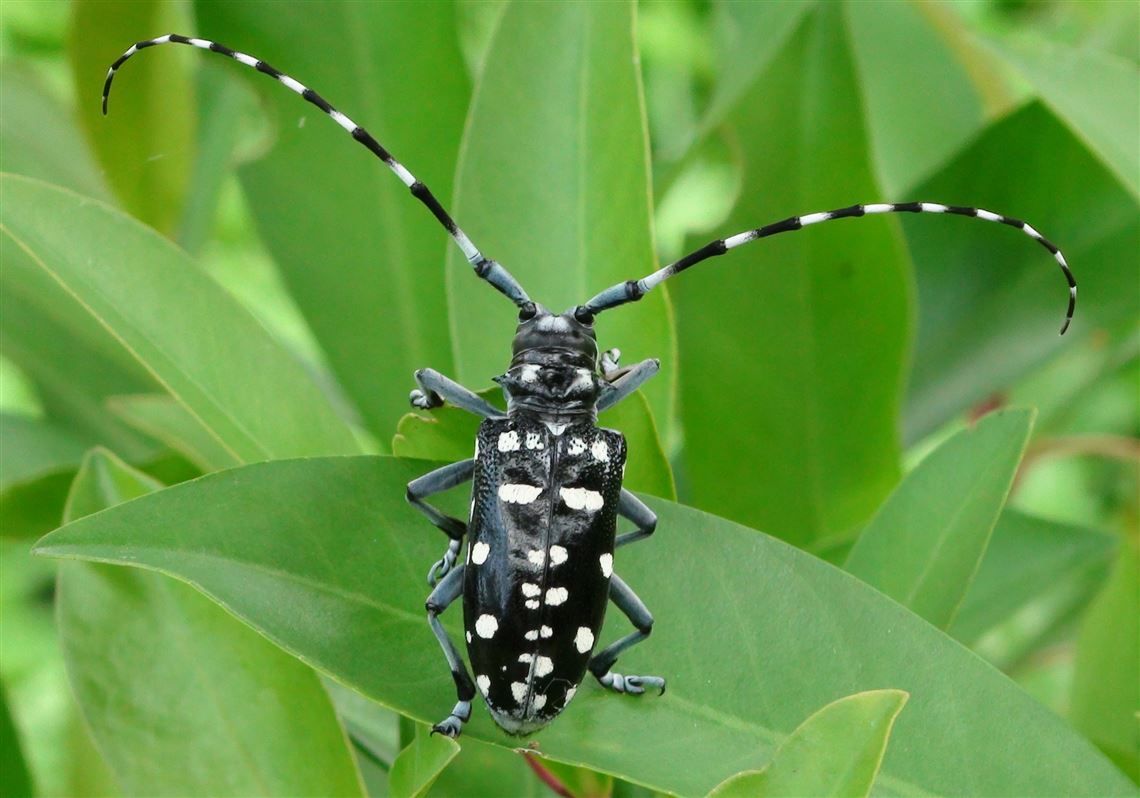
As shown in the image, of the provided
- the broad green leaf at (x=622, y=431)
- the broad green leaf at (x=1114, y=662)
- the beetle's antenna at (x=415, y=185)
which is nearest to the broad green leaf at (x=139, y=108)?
the beetle's antenna at (x=415, y=185)

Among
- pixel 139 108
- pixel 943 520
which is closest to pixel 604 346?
pixel 943 520

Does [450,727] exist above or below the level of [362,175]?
below

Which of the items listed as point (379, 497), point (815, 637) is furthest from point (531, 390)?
point (815, 637)

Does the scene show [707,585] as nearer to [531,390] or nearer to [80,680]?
[531,390]

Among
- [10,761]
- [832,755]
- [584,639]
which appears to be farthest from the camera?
[10,761]

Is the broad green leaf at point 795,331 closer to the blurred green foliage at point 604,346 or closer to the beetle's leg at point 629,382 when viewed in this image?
the blurred green foliage at point 604,346

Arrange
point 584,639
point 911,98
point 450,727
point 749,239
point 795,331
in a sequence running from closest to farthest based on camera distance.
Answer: point 450,727
point 584,639
point 749,239
point 795,331
point 911,98

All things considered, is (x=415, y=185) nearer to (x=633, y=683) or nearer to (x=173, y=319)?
(x=173, y=319)
